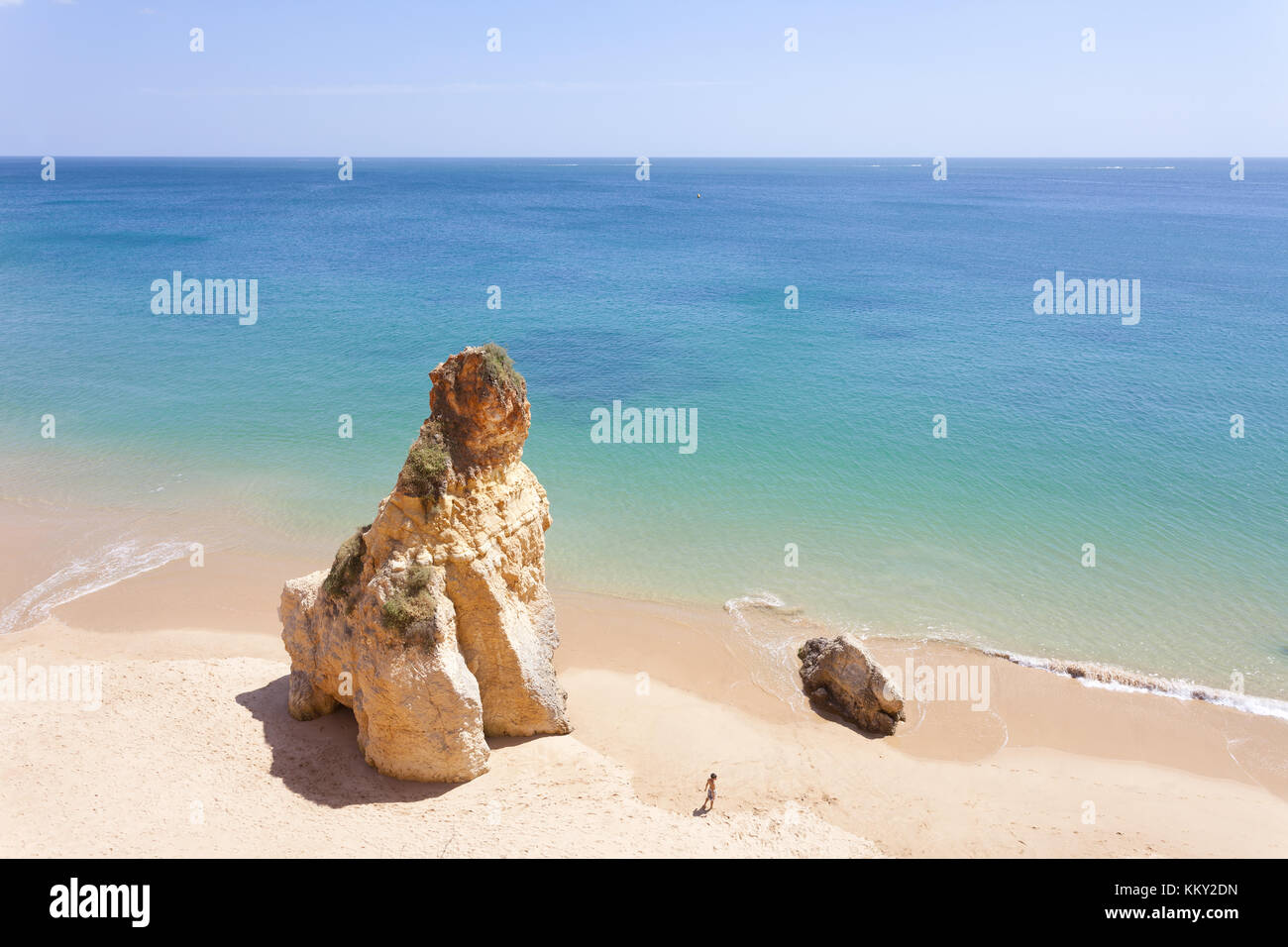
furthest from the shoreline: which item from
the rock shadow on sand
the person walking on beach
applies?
the person walking on beach

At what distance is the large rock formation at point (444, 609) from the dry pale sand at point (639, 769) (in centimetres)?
72

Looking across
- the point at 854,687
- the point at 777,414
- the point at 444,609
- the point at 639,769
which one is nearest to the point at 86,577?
the point at 444,609

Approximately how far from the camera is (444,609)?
45.1 feet

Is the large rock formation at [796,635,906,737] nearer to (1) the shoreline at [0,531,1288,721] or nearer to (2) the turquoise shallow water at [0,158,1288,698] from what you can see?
(1) the shoreline at [0,531,1288,721]

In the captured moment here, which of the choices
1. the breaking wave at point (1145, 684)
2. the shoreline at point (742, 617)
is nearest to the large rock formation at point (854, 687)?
the shoreline at point (742, 617)

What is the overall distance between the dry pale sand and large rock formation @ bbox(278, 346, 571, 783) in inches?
28.5

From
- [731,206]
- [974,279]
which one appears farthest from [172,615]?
[731,206]

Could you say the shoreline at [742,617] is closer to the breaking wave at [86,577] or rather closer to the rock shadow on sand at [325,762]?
the breaking wave at [86,577]

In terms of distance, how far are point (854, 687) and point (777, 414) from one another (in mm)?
20130

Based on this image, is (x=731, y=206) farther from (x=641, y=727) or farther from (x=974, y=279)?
(x=641, y=727)

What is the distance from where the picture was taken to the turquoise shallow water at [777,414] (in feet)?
76.7

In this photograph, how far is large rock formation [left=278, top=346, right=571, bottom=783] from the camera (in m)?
13.5

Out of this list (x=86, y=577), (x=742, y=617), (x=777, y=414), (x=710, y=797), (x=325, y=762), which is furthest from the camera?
(x=777, y=414)

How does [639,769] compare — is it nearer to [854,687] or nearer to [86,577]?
[854,687]
